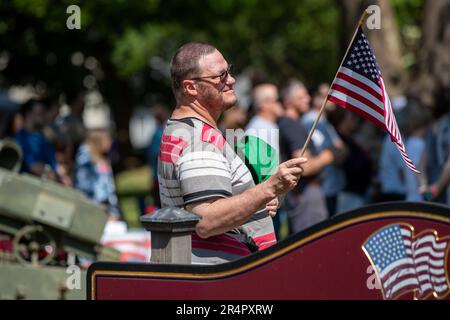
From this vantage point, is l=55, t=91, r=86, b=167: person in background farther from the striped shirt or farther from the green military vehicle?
the striped shirt

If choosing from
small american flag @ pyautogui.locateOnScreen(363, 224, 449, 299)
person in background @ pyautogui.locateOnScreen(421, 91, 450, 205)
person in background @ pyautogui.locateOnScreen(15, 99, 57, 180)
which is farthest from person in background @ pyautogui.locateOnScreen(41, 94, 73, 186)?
small american flag @ pyautogui.locateOnScreen(363, 224, 449, 299)

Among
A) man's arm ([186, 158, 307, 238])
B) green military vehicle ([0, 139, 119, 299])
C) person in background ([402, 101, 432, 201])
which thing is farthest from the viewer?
person in background ([402, 101, 432, 201])

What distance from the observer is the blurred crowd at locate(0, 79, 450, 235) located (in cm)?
941

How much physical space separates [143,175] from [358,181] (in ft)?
86.3

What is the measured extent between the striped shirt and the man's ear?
0.38 ft

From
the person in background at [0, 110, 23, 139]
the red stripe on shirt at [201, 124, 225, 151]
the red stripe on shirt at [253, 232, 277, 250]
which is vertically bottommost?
the red stripe on shirt at [253, 232, 277, 250]

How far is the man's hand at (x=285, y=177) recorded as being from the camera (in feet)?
14.6

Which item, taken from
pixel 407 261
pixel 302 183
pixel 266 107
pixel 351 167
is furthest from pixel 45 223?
pixel 407 261

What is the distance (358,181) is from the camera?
10.8m

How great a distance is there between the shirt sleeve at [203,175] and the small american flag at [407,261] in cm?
76

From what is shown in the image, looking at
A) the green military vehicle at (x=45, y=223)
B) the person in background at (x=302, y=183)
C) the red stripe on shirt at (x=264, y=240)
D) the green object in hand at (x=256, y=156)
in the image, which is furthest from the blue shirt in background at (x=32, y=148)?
the red stripe on shirt at (x=264, y=240)

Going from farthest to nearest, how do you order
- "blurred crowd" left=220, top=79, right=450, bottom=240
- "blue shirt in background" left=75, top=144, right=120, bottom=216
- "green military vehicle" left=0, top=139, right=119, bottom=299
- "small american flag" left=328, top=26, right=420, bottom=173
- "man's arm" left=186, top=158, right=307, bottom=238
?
"blue shirt in background" left=75, top=144, right=120, bottom=216, "blurred crowd" left=220, top=79, right=450, bottom=240, "green military vehicle" left=0, top=139, right=119, bottom=299, "small american flag" left=328, top=26, right=420, bottom=173, "man's arm" left=186, top=158, right=307, bottom=238

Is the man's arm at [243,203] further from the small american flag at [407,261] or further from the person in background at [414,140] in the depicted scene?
the person in background at [414,140]
